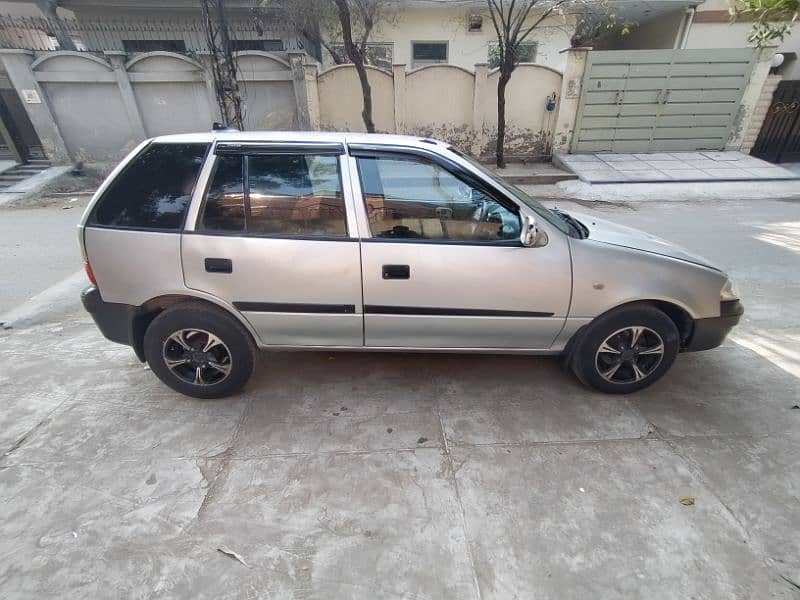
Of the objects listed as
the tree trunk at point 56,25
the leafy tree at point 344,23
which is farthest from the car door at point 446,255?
the tree trunk at point 56,25

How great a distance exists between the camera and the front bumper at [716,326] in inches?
101

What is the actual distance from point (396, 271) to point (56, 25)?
51.7 ft

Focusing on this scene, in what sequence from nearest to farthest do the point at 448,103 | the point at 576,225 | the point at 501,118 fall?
the point at 576,225, the point at 501,118, the point at 448,103

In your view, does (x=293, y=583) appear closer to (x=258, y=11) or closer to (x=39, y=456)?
(x=39, y=456)

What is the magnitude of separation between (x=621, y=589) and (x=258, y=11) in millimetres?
16456

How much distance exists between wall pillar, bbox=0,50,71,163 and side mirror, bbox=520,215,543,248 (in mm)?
14265

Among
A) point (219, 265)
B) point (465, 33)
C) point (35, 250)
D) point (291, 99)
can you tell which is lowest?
point (35, 250)

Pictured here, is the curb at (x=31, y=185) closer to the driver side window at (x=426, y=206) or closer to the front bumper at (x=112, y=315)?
the front bumper at (x=112, y=315)

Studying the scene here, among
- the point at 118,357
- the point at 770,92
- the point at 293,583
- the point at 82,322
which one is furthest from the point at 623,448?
Result: the point at 770,92

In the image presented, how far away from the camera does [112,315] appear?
2559mm

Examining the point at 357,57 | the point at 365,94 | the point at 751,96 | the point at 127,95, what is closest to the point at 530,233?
the point at 357,57

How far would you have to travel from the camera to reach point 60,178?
34.8 feet

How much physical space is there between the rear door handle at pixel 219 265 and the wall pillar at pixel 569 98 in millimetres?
11215

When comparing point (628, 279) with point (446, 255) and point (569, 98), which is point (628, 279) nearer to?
point (446, 255)
